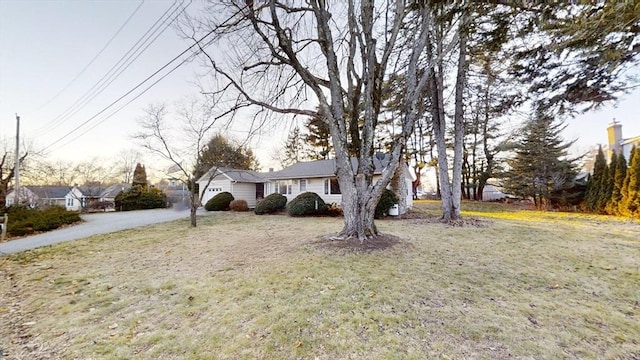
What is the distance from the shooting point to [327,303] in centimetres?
345

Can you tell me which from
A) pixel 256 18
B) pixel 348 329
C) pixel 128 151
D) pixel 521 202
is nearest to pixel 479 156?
pixel 521 202

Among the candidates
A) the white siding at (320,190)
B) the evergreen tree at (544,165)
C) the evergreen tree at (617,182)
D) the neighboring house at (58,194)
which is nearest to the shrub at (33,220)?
the white siding at (320,190)

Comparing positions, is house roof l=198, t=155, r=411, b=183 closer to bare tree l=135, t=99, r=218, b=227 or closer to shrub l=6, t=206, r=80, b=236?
bare tree l=135, t=99, r=218, b=227

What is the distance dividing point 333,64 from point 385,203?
786 centimetres

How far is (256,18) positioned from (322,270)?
597 cm

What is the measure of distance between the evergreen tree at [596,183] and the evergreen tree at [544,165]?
1.49 m

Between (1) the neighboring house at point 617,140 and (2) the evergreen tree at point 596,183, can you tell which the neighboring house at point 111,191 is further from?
(1) the neighboring house at point 617,140

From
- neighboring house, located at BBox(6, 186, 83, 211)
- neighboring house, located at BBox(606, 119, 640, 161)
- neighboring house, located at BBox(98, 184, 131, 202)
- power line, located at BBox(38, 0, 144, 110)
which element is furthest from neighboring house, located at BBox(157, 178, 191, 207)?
neighboring house, located at BBox(606, 119, 640, 161)

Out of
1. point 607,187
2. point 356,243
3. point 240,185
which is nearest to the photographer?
point 356,243

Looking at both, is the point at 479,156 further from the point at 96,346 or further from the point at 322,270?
the point at 96,346

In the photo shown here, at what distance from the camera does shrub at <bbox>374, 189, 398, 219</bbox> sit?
1270cm

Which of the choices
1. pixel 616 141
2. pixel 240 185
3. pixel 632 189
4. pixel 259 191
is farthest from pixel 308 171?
pixel 616 141

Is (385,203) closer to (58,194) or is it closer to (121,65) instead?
(121,65)

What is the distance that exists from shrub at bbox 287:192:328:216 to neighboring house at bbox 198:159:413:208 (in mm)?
1494
